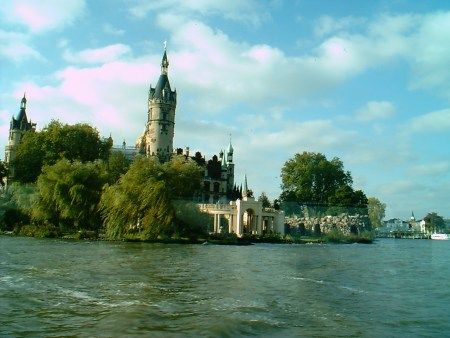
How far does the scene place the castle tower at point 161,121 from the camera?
100312mm

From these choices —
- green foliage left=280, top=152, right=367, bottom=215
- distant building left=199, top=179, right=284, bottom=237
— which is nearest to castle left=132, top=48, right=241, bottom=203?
green foliage left=280, top=152, right=367, bottom=215

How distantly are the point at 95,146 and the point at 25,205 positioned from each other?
19573 mm

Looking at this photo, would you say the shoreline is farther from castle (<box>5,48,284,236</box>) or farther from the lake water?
the lake water

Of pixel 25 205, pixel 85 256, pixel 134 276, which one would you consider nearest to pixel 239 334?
pixel 134 276

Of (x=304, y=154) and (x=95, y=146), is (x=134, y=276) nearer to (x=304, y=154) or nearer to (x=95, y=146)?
(x=95, y=146)

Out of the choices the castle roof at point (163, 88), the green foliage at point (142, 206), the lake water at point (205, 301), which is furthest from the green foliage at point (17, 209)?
the castle roof at point (163, 88)

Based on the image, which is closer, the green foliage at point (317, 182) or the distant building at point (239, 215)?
the distant building at point (239, 215)

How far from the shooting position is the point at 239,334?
13430 mm

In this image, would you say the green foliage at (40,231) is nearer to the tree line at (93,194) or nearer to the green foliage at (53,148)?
the tree line at (93,194)

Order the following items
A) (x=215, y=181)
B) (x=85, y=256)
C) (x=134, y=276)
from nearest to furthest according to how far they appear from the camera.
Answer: (x=134, y=276), (x=85, y=256), (x=215, y=181)

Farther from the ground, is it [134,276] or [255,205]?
[255,205]

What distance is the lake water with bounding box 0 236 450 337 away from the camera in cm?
1392

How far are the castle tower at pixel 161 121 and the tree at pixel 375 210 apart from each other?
8697cm

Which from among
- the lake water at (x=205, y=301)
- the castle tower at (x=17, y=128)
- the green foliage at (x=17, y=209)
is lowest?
the lake water at (x=205, y=301)
